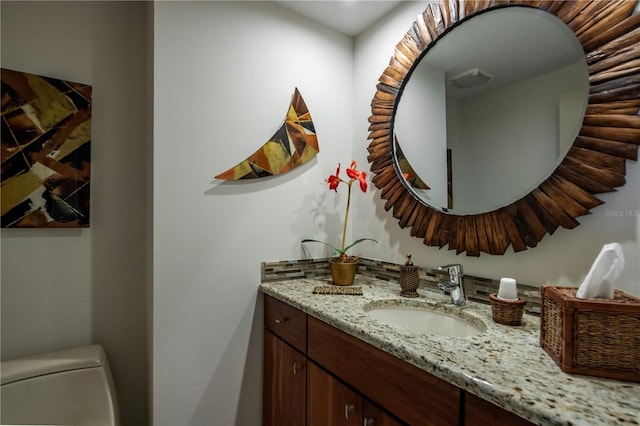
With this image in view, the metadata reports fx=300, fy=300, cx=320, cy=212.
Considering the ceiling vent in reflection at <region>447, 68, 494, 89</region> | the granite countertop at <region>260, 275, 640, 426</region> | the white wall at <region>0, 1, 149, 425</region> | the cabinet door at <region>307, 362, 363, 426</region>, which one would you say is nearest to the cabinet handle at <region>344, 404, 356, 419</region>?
the cabinet door at <region>307, 362, 363, 426</region>

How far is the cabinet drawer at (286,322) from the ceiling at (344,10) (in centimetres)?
→ 153

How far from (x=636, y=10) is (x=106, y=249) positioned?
219cm

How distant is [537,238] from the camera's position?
1.03 metres

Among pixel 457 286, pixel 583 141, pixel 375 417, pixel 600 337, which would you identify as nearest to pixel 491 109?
pixel 583 141

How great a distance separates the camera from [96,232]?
1.46 meters

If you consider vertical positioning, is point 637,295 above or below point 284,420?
above

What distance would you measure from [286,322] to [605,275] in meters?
1.07

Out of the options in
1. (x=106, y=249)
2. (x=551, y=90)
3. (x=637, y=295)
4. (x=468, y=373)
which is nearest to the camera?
(x=468, y=373)

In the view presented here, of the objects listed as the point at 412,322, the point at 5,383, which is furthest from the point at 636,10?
the point at 5,383

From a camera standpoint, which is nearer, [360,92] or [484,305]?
[484,305]

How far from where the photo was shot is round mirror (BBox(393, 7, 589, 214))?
994mm

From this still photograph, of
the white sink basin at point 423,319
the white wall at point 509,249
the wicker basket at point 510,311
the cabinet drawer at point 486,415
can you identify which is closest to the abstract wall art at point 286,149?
the white wall at point 509,249

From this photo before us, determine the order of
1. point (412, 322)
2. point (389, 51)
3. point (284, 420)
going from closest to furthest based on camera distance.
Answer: point (412, 322), point (284, 420), point (389, 51)

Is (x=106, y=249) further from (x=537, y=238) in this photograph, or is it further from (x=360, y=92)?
(x=537, y=238)
